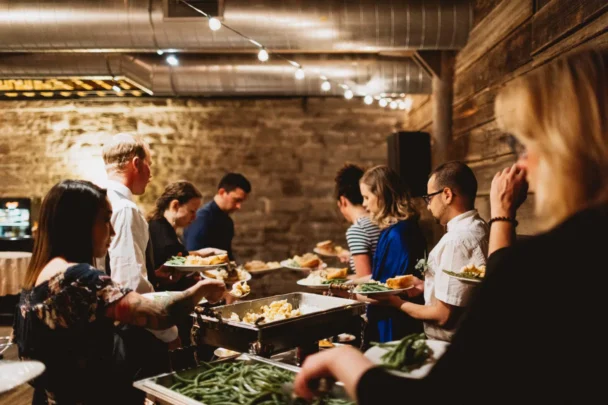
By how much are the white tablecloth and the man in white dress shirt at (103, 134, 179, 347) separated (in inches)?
162

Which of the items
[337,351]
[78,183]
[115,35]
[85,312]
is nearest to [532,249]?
[337,351]

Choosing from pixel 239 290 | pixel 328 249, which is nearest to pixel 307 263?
pixel 328 249

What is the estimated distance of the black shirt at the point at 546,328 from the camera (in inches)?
31.1

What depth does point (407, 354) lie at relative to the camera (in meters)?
1.48

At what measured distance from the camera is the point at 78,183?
5.88 feet

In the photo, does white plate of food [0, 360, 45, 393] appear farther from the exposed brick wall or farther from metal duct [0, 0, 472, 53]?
Answer: the exposed brick wall

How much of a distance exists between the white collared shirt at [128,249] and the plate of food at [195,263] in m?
0.79

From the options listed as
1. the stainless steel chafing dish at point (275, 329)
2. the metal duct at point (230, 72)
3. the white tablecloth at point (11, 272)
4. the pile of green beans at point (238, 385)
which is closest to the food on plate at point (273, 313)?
the stainless steel chafing dish at point (275, 329)

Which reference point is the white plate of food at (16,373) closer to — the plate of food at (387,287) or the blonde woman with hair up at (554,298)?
the blonde woman with hair up at (554,298)

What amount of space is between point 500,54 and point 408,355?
297 cm

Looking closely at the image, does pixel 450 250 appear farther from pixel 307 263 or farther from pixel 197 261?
pixel 307 263

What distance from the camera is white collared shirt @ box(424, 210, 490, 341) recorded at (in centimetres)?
215

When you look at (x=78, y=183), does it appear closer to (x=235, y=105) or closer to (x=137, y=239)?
(x=137, y=239)

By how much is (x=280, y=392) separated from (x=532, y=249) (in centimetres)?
108
